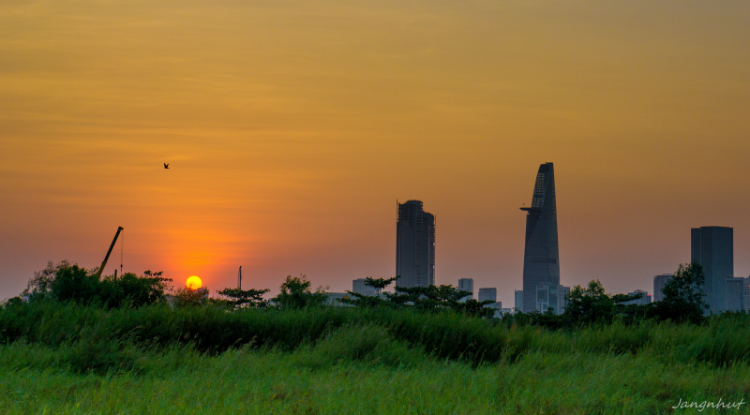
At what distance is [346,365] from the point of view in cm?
1426

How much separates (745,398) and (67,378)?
11.1 metres

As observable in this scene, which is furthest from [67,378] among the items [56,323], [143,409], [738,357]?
[738,357]

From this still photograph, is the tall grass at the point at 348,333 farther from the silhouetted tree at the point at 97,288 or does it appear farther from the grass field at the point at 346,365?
the silhouetted tree at the point at 97,288

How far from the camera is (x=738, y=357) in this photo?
1611cm

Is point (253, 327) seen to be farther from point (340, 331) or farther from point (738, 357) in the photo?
point (738, 357)

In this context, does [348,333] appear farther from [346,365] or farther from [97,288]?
[97,288]

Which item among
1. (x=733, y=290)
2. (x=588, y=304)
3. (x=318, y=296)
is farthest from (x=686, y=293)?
(x=733, y=290)

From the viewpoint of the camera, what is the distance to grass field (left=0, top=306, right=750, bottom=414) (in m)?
10.0

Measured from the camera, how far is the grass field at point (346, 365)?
10.0 metres

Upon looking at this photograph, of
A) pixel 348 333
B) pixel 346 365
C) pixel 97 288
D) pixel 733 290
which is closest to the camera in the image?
pixel 346 365

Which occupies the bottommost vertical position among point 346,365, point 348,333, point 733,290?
point 733,290

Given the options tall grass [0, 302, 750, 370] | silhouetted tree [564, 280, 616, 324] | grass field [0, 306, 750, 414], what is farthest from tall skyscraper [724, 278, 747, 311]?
grass field [0, 306, 750, 414]

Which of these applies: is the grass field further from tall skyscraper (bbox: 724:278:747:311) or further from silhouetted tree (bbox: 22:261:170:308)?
tall skyscraper (bbox: 724:278:747:311)

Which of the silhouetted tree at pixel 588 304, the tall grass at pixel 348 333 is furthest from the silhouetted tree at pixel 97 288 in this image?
the silhouetted tree at pixel 588 304
